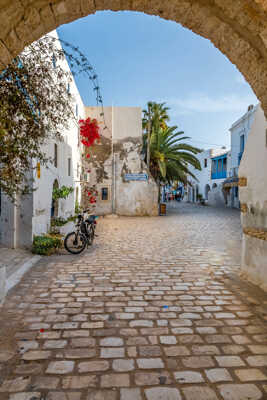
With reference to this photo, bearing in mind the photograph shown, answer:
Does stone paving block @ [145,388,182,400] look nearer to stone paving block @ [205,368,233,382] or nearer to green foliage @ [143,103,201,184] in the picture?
stone paving block @ [205,368,233,382]

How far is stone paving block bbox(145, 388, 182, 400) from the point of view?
6.53 feet

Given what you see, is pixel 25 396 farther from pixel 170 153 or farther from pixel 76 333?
pixel 170 153

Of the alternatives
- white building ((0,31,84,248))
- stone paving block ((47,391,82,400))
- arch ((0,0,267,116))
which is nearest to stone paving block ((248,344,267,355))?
stone paving block ((47,391,82,400))

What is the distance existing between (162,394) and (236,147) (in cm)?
2668

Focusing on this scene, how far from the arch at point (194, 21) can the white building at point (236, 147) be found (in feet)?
70.8

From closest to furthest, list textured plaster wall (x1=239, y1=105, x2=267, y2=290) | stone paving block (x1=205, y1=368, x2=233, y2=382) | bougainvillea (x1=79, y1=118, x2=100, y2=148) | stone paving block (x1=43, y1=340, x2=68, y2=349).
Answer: stone paving block (x1=205, y1=368, x2=233, y2=382) < stone paving block (x1=43, y1=340, x2=68, y2=349) < textured plaster wall (x1=239, y1=105, x2=267, y2=290) < bougainvillea (x1=79, y1=118, x2=100, y2=148)

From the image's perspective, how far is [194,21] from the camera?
275 centimetres

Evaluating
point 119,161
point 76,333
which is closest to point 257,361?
point 76,333

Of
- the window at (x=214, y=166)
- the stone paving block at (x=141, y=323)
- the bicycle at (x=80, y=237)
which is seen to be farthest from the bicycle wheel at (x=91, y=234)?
the window at (x=214, y=166)

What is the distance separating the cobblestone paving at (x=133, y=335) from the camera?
211 centimetres

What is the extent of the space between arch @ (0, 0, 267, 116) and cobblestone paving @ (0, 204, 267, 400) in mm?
2605

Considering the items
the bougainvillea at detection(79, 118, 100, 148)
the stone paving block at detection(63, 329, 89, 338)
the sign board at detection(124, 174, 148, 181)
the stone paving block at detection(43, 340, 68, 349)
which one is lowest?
the stone paving block at detection(43, 340, 68, 349)

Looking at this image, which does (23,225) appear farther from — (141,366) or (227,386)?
(227,386)

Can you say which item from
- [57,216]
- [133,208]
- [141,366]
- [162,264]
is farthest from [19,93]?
[133,208]
